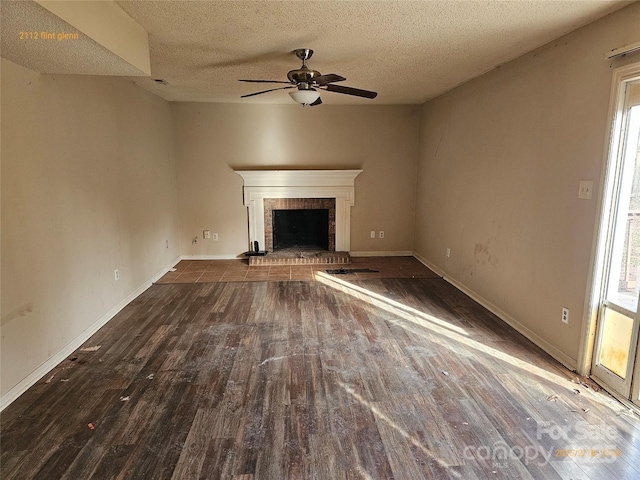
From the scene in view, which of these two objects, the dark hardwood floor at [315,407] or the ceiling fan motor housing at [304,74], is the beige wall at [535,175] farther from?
the ceiling fan motor housing at [304,74]

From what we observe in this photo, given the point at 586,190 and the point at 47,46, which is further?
the point at 586,190

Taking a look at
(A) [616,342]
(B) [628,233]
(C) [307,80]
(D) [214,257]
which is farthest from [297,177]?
(A) [616,342]

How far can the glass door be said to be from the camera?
2.21 m

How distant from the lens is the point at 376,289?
439 centimetres

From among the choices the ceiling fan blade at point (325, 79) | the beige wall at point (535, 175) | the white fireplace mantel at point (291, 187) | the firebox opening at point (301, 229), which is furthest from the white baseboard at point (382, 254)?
the ceiling fan blade at point (325, 79)

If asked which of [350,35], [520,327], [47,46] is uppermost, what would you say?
[350,35]

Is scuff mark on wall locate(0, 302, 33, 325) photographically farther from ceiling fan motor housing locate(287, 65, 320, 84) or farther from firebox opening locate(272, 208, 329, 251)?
firebox opening locate(272, 208, 329, 251)

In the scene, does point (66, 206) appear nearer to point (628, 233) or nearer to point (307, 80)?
point (307, 80)

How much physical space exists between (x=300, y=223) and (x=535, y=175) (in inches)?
142

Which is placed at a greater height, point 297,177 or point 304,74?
point 304,74

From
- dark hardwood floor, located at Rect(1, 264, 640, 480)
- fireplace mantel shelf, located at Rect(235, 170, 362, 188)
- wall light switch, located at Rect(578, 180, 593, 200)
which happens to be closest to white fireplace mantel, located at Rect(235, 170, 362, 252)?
fireplace mantel shelf, located at Rect(235, 170, 362, 188)

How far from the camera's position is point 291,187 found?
5.60 m

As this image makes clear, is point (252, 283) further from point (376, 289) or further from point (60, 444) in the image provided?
point (60, 444)

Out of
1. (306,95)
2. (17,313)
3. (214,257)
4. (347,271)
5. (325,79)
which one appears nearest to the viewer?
(17,313)
